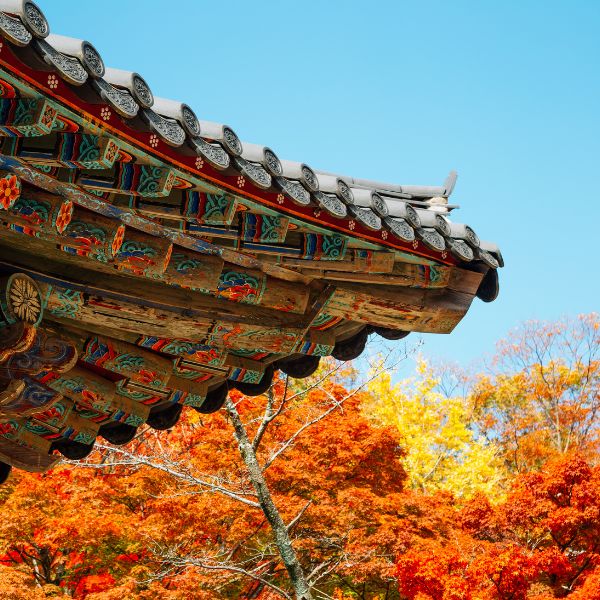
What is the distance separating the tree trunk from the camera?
1084 centimetres

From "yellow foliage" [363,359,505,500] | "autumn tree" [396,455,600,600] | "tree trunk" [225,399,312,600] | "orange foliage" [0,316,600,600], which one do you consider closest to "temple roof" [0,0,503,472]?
"tree trunk" [225,399,312,600]

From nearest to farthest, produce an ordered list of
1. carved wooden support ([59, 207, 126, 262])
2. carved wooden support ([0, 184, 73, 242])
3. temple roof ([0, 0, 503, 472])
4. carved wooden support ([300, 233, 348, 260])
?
temple roof ([0, 0, 503, 472]) < carved wooden support ([0, 184, 73, 242]) < carved wooden support ([59, 207, 126, 262]) < carved wooden support ([300, 233, 348, 260])

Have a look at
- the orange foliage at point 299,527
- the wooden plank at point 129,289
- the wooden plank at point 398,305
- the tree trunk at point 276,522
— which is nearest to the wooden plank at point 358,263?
the wooden plank at point 398,305

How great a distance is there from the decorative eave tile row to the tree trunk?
23.4ft

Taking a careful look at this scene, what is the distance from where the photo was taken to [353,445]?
14266 mm

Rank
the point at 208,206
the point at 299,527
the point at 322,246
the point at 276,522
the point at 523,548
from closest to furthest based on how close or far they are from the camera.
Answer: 1. the point at 208,206
2. the point at 322,246
3. the point at 276,522
4. the point at 523,548
5. the point at 299,527

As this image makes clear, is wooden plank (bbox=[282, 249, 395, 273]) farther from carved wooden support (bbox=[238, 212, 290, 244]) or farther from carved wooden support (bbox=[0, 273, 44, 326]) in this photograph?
carved wooden support (bbox=[0, 273, 44, 326])

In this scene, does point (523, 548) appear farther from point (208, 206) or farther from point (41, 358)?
point (208, 206)

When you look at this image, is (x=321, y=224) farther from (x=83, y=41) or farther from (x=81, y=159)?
(x=83, y=41)

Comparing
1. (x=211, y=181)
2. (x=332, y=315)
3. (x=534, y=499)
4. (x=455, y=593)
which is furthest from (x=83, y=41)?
(x=534, y=499)

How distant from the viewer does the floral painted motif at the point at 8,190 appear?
2.87m

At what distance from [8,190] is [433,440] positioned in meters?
19.7

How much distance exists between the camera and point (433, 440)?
21.7 m

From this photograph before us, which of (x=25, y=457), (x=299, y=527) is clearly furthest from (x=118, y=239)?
(x=299, y=527)
